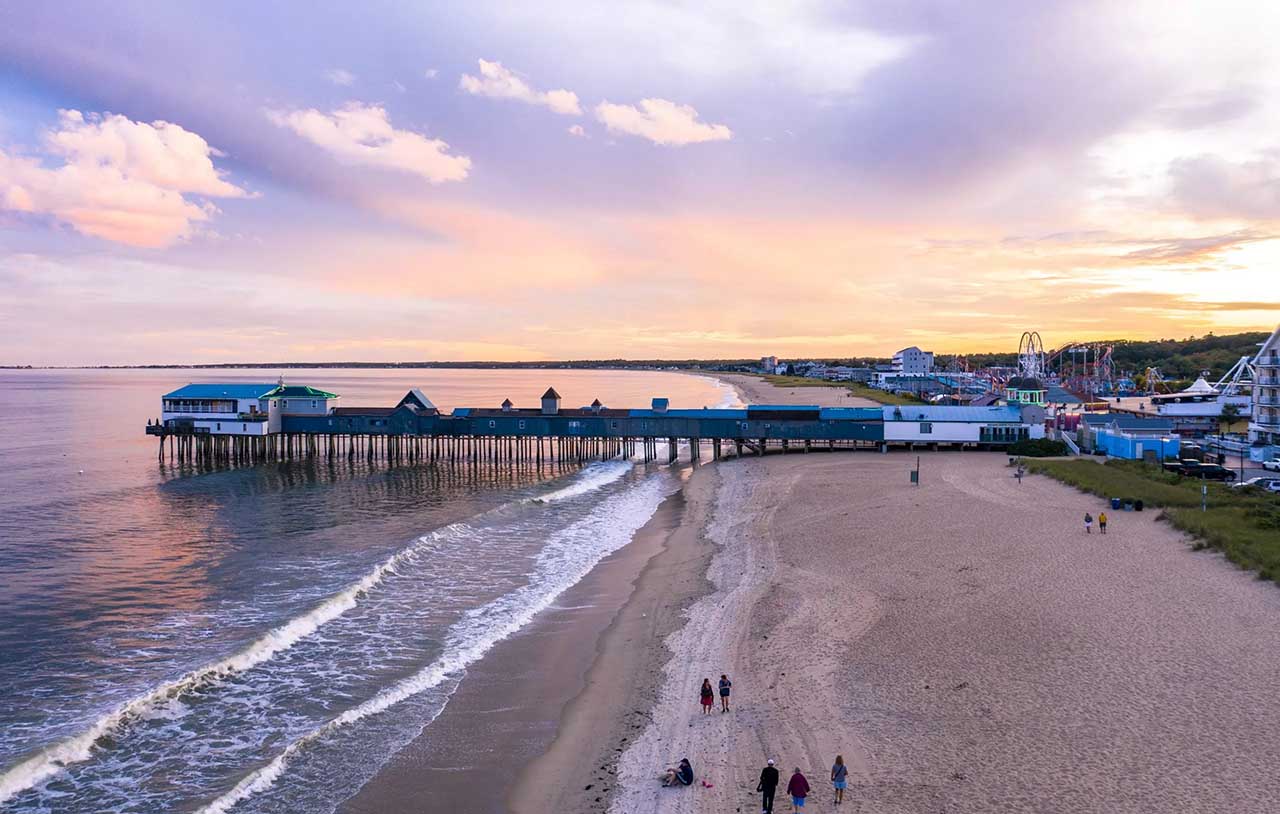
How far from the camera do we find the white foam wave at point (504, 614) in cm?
1462

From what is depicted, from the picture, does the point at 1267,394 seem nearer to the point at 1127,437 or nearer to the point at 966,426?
the point at 1127,437

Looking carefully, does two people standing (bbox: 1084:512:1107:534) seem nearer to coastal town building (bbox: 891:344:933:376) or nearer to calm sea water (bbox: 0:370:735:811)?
calm sea water (bbox: 0:370:735:811)

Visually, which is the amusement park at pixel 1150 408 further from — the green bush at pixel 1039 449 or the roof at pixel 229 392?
the roof at pixel 229 392

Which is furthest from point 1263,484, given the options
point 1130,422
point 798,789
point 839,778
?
point 798,789

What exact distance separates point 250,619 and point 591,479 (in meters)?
30.2

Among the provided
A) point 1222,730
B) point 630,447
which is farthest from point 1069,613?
point 630,447

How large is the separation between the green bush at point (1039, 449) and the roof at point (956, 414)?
2526 millimetres

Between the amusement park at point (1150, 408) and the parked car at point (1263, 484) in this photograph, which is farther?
the amusement park at point (1150, 408)

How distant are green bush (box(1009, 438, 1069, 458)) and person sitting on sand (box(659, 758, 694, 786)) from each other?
4643 cm

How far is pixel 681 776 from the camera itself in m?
13.0

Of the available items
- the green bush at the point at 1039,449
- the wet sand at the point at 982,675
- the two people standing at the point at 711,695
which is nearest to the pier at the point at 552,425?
the green bush at the point at 1039,449

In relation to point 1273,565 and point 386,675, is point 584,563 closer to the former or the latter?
point 386,675

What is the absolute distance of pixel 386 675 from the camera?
18.8 m

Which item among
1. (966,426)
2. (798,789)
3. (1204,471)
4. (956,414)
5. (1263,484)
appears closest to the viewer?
(798,789)
